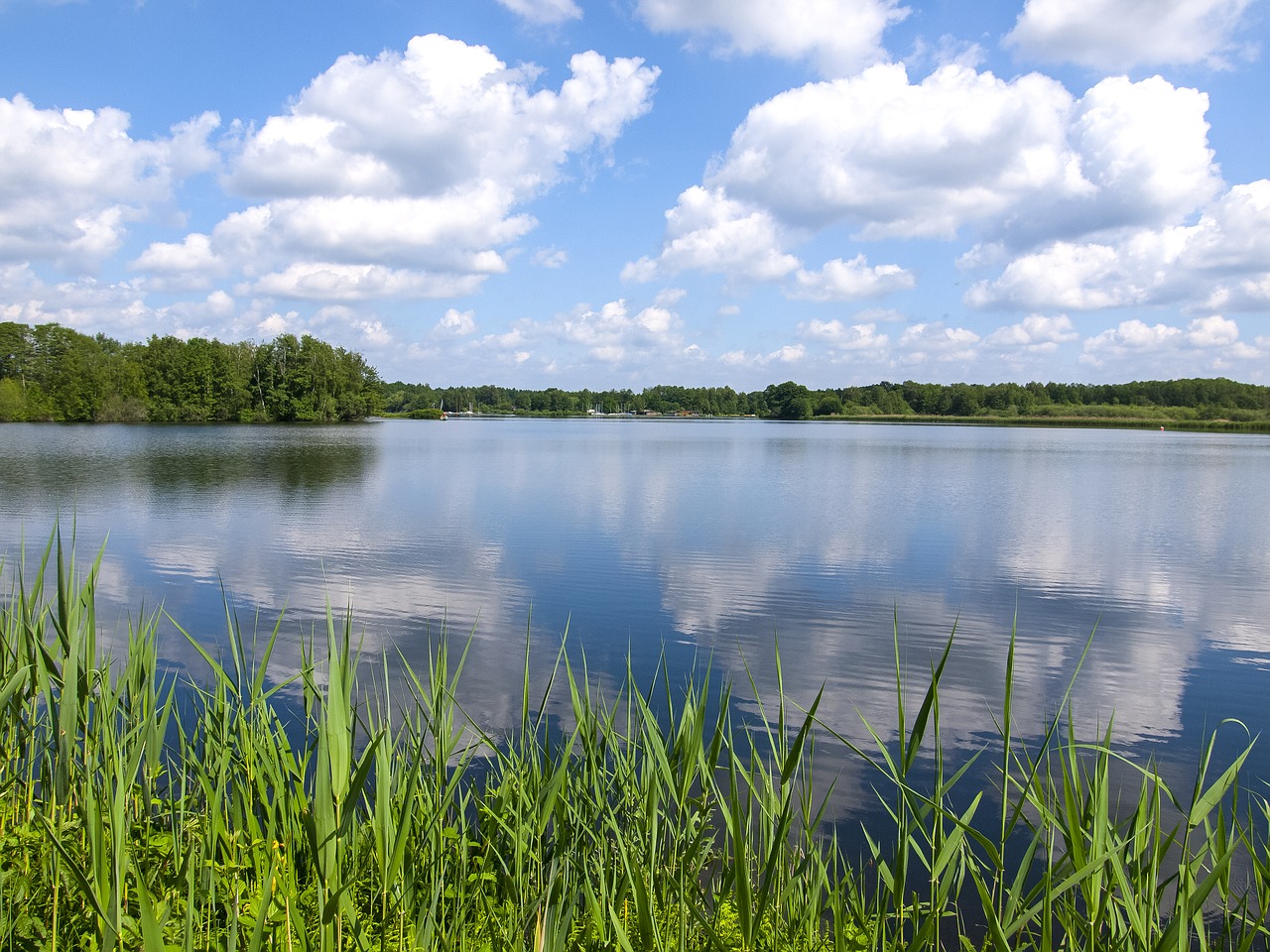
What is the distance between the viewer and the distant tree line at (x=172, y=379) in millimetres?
68062

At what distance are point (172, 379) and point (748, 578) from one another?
75.7 metres

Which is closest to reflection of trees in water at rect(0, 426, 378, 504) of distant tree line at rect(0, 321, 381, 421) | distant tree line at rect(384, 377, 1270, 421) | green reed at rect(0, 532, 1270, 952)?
green reed at rect(0, 532, 1270, 952)

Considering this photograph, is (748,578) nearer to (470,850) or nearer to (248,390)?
(470,850)

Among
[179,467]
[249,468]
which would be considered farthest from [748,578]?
[179,467]

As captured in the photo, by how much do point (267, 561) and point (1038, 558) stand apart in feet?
39.3

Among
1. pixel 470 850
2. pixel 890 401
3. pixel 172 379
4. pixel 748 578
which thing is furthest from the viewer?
pixel 890 401

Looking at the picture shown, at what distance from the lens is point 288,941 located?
2324 millimetres

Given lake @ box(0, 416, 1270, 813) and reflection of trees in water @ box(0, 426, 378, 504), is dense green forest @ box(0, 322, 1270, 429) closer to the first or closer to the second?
reflection of trees in water @ box(0, 426, 378, 504)

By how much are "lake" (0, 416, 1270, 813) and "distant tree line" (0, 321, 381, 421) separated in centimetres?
5094

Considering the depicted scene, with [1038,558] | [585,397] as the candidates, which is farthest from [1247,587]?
[585,397]

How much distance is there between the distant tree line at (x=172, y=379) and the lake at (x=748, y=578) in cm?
5094

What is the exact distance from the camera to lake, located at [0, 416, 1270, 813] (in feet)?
22.9

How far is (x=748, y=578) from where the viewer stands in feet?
37.2

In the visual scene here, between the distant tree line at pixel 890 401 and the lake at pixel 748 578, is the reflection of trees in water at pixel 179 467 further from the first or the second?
the distant tree line at pixel 890 401
